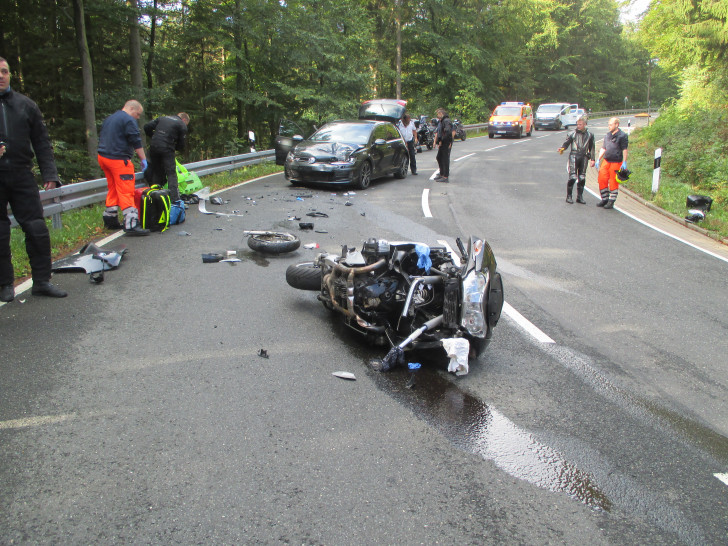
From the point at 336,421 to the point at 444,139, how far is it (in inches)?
503

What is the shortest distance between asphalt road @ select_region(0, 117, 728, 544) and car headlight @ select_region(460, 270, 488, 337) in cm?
41

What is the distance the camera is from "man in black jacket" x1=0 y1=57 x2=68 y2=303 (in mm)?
5402

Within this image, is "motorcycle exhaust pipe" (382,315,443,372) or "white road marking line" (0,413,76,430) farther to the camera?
"motorcycle exhaust pipe" (382,315,443,372)

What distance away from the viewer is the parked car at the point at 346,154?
13530 mm

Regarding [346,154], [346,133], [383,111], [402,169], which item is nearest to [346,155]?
[346,154]

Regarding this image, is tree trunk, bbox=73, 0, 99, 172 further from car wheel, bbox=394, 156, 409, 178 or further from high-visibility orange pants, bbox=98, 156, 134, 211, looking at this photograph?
car wheel, bbox=394, 156, 409, 178

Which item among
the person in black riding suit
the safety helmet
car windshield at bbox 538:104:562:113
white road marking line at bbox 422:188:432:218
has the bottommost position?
white road marking line at bbox 422:188:432:218

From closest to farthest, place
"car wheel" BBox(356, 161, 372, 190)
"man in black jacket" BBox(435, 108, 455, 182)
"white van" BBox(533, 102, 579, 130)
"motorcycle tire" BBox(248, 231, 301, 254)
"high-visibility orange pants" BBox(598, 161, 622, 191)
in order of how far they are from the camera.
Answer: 1. "motorcycle tire" BBox(248, 231, 301, 254)
2. "high-visibility orange pants" BBox(598, 161, 622, 191)
3. "car wheel" BBox(356, 161, 372, 190)
4. "man in black jacket" BBox(435, 108, 455, 182)
5. "white van" BBox(533, 102, 579, 130)

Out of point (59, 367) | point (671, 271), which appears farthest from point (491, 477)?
point (671, 271)

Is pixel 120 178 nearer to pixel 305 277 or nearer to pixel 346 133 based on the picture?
pixel 305 277

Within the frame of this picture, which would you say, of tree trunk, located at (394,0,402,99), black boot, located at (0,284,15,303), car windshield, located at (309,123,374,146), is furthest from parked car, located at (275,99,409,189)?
tree trunk, located at (394,0,402,99)

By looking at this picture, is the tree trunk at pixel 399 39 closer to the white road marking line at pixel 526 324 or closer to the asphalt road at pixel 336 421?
the asphalt road at pixel 336 421

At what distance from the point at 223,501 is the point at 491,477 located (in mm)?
1451

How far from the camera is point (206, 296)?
6176mm
